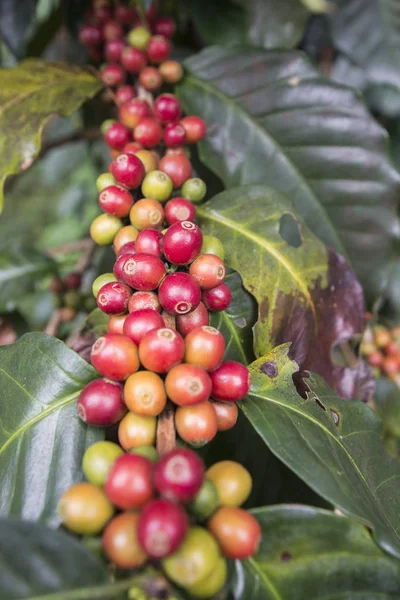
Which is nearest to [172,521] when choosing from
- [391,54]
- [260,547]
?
[260,547]

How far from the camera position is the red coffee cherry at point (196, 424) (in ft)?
2.40

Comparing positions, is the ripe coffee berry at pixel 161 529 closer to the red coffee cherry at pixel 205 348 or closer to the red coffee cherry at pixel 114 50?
the red coffee cherry at pixel 205 348

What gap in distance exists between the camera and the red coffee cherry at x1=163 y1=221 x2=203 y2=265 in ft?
2.84

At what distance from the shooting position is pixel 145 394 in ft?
2.41

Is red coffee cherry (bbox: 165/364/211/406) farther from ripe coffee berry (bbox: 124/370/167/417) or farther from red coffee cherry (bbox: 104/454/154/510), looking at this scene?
red coffee cherry (bbox: 104/454/154/510)

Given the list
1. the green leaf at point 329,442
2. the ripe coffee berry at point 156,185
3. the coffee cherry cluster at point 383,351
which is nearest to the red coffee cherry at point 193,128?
the ripe coffee berry at point 156,185

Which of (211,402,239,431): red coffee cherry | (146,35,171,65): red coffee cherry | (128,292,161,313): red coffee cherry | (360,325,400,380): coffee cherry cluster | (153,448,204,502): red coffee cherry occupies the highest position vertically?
(146,35,171,65): red coffee cherry

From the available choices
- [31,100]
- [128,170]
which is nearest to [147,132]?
[128,170]

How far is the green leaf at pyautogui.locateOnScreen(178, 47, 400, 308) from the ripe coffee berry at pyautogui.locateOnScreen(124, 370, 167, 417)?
2.66 ft

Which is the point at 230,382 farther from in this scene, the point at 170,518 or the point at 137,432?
the point at 170,518

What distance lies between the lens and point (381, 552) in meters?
0.74

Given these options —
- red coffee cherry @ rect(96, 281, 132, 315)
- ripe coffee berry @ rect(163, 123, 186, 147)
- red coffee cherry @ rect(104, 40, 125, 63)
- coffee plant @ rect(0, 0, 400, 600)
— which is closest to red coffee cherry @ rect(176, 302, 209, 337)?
coffee plant @ rect(0, 0, 400, 600)

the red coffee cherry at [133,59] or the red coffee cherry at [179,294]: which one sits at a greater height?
the red coffee cherry at [133,59]

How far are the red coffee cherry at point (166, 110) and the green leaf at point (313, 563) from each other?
97cm
